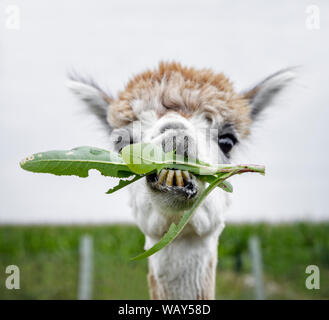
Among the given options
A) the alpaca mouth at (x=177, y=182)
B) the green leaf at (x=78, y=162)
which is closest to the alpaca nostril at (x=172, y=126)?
the alpaca mouth at (x=177, y=182)

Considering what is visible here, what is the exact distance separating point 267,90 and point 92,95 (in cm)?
157

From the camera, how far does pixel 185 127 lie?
7.93 ft

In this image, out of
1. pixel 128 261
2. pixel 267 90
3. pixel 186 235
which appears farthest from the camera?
pixel 267 90

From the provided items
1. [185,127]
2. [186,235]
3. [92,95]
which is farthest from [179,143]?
[92,95]

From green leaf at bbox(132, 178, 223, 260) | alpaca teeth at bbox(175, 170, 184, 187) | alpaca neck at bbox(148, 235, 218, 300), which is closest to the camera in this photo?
green leaf at bbox(132, 178, 223, 260)

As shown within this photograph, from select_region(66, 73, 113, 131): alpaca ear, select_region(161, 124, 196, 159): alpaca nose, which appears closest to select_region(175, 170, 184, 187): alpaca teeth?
select_region(161, 124, 196, 159): alpaca nose

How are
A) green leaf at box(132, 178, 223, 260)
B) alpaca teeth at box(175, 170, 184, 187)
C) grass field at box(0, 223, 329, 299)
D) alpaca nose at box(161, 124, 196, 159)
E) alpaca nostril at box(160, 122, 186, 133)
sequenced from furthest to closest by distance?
grass field at box(0, 223, 329, 299)
alpaca nostril at box(160, 122, 186, 133)
alpaca nose at box(161, 124, 196, 159)
alpaca teeth at box(175, 170, 184, 187)
green leaf at box(132, 178, 223, 260)

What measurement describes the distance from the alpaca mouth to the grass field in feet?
17.5

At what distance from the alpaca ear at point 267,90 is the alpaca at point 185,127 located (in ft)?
0.99

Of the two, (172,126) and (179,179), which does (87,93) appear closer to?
(172,126)

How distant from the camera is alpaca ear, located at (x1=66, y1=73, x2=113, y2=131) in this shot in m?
3.40

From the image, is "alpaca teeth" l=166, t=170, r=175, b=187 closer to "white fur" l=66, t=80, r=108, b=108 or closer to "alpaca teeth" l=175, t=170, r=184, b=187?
"alpaca teeth" l=175, t=170, r=184, b=187

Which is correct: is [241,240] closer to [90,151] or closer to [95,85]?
[95,85]
